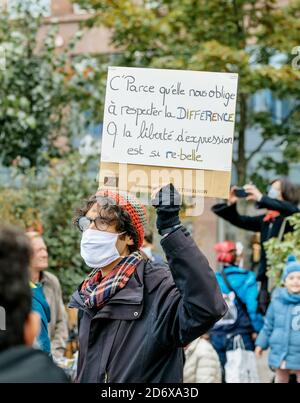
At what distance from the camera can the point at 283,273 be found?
733 centimetres

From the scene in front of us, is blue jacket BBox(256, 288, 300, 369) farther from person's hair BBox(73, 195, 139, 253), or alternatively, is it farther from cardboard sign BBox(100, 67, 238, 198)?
person's hair BBox(73, 195, 139, 253)

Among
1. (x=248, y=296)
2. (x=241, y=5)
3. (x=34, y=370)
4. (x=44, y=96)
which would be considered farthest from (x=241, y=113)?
(x=34, y=370)

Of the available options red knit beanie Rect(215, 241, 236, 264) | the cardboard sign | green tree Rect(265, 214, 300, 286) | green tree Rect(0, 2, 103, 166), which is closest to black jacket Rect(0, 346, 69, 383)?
the cardboard sign

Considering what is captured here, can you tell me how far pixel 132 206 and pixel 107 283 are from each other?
0.37m

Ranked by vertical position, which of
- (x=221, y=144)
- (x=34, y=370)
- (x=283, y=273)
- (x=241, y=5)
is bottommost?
(x=283, y=273)

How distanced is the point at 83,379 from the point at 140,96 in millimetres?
1430

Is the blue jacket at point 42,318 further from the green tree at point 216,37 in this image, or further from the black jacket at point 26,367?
the green tree at point 216,37

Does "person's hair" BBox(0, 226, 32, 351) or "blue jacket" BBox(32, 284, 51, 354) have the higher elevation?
"person's hair" BBox(0, 226, 32, 351)

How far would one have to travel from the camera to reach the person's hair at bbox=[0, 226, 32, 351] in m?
2.04

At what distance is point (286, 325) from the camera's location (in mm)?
7164

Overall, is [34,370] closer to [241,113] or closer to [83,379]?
[83,379]

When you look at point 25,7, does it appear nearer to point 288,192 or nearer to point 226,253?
point 226,253

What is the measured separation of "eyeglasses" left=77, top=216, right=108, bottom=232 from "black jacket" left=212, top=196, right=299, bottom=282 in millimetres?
3795

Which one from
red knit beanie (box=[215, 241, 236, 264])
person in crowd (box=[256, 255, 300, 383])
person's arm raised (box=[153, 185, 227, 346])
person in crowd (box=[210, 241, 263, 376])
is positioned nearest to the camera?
person's arm raised (box=[153, 185, 227, 346])
